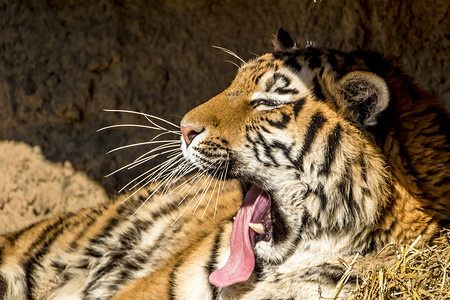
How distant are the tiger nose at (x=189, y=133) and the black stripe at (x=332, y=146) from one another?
0.43 m

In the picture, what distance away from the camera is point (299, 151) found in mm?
1988

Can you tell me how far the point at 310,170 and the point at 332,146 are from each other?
11 centimetres

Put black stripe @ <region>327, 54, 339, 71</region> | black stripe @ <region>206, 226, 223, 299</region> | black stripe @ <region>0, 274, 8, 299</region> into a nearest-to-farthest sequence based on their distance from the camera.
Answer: black stripe @ <region>327, 54, 339, 71</region>, black stripe @ <region>206, 226, 223, 299</region>, black stripe @ <region>0, 274, 8, 299</region>

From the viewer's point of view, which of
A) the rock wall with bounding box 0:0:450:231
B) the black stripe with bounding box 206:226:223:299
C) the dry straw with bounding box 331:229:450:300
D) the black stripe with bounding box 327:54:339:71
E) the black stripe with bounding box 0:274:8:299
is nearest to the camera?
the dry straw with bounding box 331:229:450:300

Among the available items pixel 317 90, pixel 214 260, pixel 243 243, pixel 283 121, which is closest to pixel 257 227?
pixel 243 243

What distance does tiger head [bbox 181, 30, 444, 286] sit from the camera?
1.92 metres

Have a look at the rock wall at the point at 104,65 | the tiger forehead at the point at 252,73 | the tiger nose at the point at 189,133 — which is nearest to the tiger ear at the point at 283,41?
the tiger forehead at the point at 252,73

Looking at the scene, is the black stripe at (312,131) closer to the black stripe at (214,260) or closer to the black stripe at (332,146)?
the black stripe at (332,146)

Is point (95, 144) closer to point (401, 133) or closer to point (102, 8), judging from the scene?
point (102, 8)

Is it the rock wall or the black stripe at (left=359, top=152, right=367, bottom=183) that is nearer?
the black stripe at (left=359, top=152, right=367, bottom=183)

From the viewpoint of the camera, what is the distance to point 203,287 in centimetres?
221

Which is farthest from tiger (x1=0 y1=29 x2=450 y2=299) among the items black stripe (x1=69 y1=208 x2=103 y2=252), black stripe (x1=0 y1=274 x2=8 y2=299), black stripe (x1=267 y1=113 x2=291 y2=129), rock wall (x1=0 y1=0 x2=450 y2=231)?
rock wall (x1=0 y1=0 x2=450 y2=231)

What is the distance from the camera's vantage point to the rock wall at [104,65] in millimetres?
3396

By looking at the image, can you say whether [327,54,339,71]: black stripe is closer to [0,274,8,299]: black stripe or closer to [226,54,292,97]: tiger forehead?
[226,54,292,97]: tiger forehead
